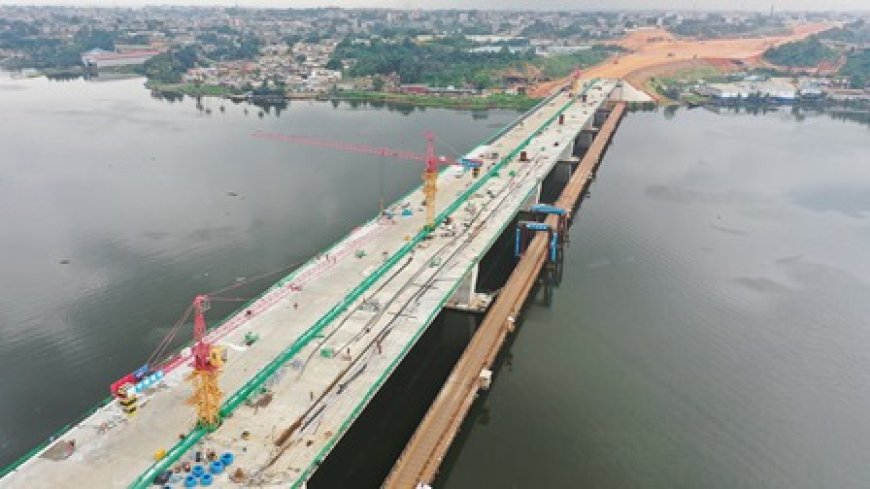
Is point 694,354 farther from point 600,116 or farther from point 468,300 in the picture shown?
point 600,116

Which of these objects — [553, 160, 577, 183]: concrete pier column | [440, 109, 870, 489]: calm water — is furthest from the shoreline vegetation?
[440, 109, 870, 489]: calm water

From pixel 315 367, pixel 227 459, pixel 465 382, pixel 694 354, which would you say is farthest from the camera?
pixel 694 354

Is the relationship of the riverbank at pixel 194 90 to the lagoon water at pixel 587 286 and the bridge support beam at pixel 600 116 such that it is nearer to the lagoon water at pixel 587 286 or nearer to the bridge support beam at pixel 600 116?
the lagoon water at pixel 587 286

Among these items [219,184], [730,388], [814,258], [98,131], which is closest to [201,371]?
[730,388]

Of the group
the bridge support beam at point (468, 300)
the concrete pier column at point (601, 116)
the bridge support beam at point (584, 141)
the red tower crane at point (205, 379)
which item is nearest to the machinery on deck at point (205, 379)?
the red tower crane at point (205, 379)

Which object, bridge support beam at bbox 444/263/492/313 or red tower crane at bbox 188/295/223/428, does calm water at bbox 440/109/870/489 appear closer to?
bridge support beam at bbox 444/263/492/313

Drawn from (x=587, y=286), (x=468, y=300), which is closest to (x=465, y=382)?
(x=468, y=300)

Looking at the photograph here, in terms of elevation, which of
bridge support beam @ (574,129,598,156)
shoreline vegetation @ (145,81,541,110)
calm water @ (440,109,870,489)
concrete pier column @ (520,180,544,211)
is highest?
shoreline vegetation @ (145,81,541,110)
